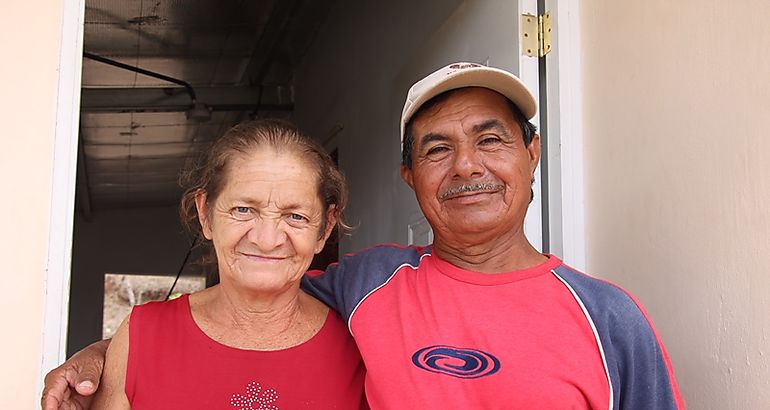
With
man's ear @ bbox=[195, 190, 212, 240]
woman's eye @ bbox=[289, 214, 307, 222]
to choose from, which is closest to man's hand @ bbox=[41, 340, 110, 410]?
man's ear @ bbox=[195, 190, 212, 240]

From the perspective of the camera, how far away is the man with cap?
4.85ft

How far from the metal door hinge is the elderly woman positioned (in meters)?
0.81

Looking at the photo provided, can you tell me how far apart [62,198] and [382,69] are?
219 centimetres

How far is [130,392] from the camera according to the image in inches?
61.7

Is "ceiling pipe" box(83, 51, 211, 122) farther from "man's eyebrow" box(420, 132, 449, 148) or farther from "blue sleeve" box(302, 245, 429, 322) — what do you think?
"man's eyebrow" box(420, 132, 449, 148)

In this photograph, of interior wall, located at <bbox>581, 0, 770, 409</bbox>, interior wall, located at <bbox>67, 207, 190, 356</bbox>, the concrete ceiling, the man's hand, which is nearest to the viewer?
the man's hand

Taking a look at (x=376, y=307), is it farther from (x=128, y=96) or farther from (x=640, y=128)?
(x=128, y=96)

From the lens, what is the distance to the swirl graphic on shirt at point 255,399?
1588mm

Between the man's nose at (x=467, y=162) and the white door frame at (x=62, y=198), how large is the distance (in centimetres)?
87

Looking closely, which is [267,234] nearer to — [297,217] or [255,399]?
[297,217]

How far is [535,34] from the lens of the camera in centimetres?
228

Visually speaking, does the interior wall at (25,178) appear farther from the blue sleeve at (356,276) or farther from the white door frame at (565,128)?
the white door frame at (565,128)

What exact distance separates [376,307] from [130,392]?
1.71 ft

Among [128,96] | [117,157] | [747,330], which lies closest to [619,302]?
[747,330]
